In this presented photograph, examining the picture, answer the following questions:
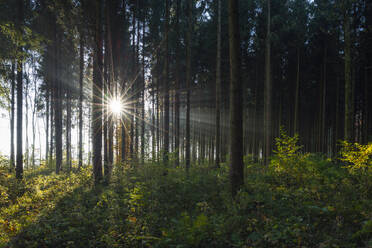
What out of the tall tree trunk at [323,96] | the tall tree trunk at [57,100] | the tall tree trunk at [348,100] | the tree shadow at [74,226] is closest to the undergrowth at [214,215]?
the tree shadow at [74,226]

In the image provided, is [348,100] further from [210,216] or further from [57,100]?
[57,100]

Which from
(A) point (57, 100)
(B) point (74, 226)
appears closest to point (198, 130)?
(A) point (57, 100)

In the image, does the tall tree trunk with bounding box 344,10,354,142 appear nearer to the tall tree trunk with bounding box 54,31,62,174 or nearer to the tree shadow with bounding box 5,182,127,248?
the tree shadow with bounding box 5,182,127,248

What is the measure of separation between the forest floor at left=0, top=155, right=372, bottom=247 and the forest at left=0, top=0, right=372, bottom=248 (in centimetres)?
4

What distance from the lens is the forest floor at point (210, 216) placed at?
13.3 feet

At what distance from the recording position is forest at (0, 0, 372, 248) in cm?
463

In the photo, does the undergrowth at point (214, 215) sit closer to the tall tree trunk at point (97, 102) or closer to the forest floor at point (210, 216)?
the forest floor at point (210, 216)

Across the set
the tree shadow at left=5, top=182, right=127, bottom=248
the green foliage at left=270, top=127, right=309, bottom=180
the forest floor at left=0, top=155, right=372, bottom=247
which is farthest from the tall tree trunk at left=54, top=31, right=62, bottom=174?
the green foliage at left=270, top=127, right=309, bottom=180

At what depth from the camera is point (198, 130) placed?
83.6 feet

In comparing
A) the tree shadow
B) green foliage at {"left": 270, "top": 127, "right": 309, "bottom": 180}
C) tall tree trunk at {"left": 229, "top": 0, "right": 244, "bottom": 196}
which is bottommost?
the tree shadow

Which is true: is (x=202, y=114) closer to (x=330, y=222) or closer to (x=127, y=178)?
(x=127, y=178)

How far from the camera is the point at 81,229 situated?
510 cm

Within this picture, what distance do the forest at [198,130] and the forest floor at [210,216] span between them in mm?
39

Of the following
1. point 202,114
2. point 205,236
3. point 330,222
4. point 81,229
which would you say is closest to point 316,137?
point 202,114
